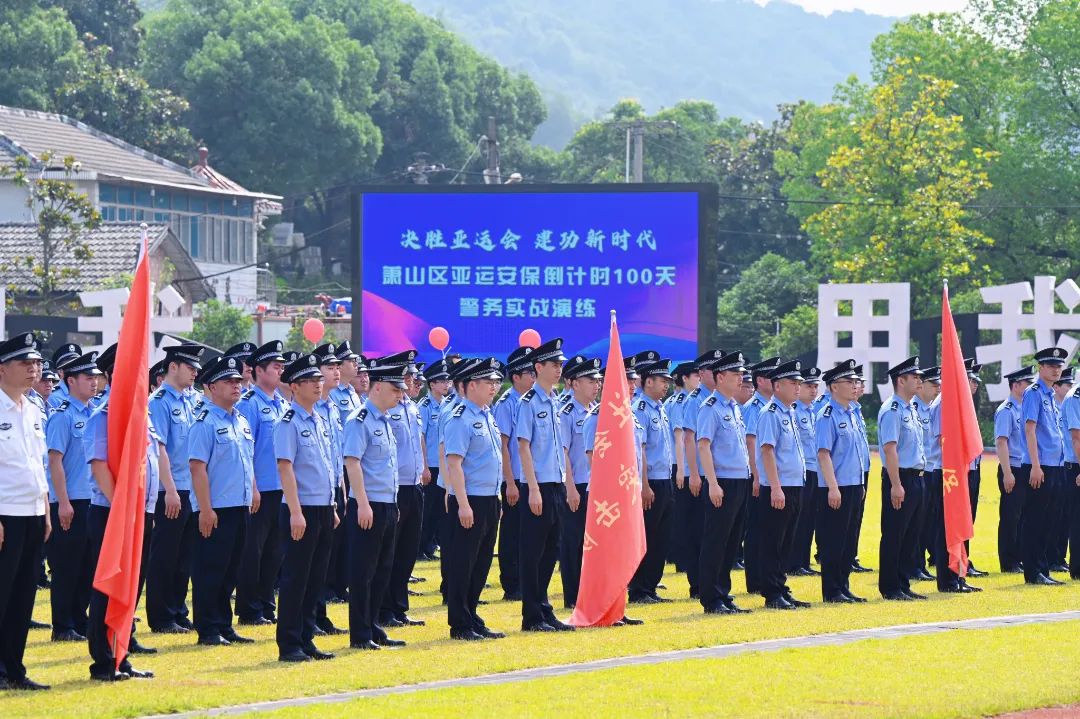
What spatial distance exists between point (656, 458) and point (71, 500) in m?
4.79

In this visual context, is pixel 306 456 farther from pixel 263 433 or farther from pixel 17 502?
pixel 17 502

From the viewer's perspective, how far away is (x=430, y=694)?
920 cm

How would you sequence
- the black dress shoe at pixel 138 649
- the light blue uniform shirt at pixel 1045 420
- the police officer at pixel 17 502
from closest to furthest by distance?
the police officer at pixel 17 502, the black dress shoe at pixel 138 649, the light blue uniform shirt at pixel 1045 420

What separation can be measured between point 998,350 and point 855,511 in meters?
13.8

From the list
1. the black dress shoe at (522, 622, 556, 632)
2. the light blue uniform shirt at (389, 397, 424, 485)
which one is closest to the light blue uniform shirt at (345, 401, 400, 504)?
the light blue uniform shirt at (389, 397, 424, 485)

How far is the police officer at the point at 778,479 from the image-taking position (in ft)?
44.8

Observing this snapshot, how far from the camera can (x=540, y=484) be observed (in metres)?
12.6

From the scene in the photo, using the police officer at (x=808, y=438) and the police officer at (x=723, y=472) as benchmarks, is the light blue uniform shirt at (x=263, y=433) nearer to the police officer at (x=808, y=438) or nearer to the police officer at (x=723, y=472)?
the police officer at (x=723, y=472)

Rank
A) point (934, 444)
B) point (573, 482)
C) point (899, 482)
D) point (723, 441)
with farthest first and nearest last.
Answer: point (934, 444)
point (899, 482)
point (723, 441)
point (573, 482)

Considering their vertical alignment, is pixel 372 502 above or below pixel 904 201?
below

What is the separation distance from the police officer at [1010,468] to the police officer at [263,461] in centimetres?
663

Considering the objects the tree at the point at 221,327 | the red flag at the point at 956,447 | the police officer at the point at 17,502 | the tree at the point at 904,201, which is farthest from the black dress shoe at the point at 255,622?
the tree at the point at 904,201

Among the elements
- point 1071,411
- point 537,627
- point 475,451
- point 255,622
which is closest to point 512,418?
point 475,451

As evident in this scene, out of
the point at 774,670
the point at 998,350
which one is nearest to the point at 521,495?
the point at 774,670
